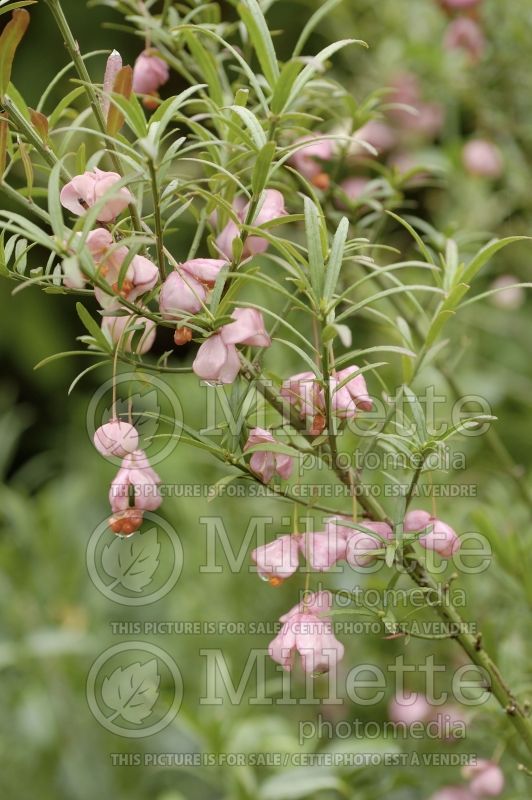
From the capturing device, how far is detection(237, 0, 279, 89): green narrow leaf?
0.49 meters

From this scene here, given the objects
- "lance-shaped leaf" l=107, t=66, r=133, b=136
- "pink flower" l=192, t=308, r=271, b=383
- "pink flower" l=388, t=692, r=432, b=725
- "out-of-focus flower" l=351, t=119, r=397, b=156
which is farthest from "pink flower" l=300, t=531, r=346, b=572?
Answer: "out-of-focus flower" l=351, t=119, r=397, b=156

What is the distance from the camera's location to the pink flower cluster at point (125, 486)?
1.75ft

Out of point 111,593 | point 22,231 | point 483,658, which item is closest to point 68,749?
point 111,593

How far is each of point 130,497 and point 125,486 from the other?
0.01 m

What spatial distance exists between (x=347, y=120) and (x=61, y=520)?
2.29 feet

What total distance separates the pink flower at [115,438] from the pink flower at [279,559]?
10 centimetres

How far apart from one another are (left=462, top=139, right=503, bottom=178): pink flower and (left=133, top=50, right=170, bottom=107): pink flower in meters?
0.66

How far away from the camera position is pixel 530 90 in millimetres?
1187

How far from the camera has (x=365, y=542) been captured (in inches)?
20.2

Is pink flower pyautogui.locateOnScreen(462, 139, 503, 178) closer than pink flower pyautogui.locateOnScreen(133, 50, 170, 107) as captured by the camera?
No

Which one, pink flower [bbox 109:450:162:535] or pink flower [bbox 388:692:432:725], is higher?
pink flower [bbox 109:450:162:535]

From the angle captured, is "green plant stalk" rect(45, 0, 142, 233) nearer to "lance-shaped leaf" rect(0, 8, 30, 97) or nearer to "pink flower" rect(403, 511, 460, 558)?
"lance-shaped leaf" rect(0, 8, 30, 97)

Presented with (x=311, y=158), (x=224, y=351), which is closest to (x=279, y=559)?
(x=224, y=351)

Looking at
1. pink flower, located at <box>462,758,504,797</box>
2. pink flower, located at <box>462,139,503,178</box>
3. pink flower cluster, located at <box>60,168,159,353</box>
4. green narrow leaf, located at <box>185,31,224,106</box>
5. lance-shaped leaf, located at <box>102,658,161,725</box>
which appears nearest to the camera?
pink flower cluster, located at <box>60,168,159,353</box>
